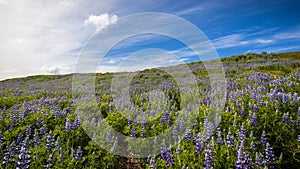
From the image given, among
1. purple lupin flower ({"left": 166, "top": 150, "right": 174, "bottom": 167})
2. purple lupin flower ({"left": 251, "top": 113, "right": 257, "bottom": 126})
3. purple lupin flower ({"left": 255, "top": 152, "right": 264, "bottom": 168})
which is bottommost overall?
purple lupin flower ({"left": 166, "top": 150, "right": 174, "bottom": 167})

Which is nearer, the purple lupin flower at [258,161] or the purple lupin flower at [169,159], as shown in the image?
the purple lupin flower at [258,161]

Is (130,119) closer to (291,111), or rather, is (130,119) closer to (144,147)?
(144,147)

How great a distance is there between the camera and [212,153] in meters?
4.18

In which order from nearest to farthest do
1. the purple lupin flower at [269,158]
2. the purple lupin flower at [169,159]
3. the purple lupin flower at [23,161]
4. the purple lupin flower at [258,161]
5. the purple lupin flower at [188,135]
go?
the purple lupin flower at [258,161] → the purple lupin flower at [23,161] → the purple lupin flower at [269,158] → the purple lupin flower at [169,159] → the purple lupin flower at [188,135]

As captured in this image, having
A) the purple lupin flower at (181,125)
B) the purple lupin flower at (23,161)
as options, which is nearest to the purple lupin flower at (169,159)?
the purple lupin flower at (181,125)

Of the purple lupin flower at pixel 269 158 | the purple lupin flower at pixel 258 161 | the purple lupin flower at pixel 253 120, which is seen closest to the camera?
the purple lupin flower at pixel 258 161

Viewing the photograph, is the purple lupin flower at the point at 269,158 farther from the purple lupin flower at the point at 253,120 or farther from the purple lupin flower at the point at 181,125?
the purple lupin flower at the point at 181,125

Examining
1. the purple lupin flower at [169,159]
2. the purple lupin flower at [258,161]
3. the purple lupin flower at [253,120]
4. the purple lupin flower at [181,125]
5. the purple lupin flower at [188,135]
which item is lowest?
the purple lupin flower at [169,159]

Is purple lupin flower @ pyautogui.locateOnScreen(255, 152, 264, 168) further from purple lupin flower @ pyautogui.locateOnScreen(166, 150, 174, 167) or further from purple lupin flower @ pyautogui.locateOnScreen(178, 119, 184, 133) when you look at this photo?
purple lupin flower @ pyautogui.locateOnScreen(178, 119, 184, 133)

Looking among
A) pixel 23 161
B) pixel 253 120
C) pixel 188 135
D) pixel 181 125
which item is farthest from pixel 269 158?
pixel 23 161

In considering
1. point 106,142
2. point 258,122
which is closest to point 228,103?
point 258,122

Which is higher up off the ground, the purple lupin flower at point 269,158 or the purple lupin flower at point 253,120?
the purple lupin flower at point 253,120

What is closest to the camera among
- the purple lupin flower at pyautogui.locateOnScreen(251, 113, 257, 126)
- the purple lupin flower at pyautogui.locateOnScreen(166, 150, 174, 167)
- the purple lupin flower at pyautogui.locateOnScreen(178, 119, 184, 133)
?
the purple lupin flower at pyautogui.locateOnScreen(166, 150, 174, 167)

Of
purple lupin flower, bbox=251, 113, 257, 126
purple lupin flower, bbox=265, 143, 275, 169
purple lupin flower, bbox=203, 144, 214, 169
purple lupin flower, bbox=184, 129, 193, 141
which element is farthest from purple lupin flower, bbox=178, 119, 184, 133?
purple lupin flower, bbox=265, 143, 275, 169
